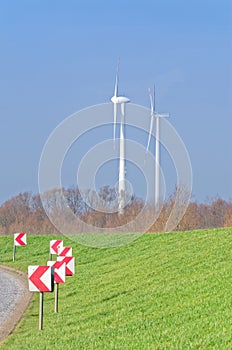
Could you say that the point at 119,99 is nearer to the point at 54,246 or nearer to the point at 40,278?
the point at 54,246

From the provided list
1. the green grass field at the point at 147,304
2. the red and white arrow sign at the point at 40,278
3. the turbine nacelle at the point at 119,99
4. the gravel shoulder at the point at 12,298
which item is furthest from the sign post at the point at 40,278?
the turbine nacelle at the point at 119,99

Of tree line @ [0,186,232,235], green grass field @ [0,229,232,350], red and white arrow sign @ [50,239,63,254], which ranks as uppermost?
tree line @ [0,186,232,235]

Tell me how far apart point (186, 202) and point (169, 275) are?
1118 inches

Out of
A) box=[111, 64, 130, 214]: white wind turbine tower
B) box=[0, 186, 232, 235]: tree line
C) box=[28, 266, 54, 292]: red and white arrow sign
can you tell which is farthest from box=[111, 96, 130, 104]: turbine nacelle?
box=[28, 266, 54, 292]: red and white arrow sign

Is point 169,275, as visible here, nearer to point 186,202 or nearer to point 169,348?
point 169,348

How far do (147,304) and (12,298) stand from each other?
731 cm

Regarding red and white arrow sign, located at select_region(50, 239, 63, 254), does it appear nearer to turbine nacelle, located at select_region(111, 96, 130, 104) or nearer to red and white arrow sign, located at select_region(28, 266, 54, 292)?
red and white arrow sign, located at select_region(28, 266, 54, 292)

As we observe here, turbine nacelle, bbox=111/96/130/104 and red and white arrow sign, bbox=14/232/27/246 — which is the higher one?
turbine nacelle, bbox=111/96/130/104

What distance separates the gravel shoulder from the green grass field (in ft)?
0.81

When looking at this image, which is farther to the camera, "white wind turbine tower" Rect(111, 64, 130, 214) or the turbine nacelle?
the turbine nacelle

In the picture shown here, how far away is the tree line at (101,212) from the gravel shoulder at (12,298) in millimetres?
10323

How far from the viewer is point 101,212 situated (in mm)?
45688

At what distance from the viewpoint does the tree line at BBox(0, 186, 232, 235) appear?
43.8 meters

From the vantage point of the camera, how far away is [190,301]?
14.9 metres
